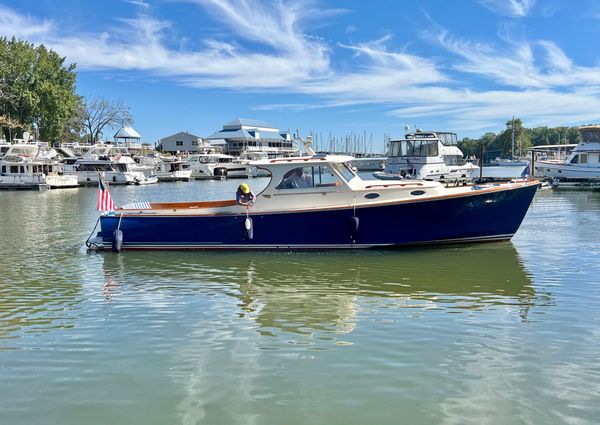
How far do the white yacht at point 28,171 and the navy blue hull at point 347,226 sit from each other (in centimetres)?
3819

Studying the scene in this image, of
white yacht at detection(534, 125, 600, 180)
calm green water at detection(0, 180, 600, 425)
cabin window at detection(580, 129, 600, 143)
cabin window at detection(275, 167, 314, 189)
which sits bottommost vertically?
calm green water at detection(0, 180, 600, 425)

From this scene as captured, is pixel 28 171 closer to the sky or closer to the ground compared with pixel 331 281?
closer to the sky

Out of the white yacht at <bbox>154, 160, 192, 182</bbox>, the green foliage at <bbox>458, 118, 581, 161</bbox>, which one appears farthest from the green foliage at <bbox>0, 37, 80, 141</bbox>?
the green foliage at <bbox>458, 118, 581, 161</bbox>

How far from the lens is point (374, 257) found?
12781mm

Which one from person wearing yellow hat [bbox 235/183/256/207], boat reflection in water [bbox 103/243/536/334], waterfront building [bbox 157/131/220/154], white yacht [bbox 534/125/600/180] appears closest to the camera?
boat reflection in water [bbox 103/243/536/334]

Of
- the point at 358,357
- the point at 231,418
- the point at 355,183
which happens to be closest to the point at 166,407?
the point at 231,418

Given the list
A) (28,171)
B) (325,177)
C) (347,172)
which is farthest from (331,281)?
(28,171)

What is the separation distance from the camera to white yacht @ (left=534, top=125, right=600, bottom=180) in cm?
4016

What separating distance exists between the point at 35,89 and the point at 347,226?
6492 centimetres

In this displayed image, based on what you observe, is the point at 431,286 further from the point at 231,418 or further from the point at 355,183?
the point at 231,418

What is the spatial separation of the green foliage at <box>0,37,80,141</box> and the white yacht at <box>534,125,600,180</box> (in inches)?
2264

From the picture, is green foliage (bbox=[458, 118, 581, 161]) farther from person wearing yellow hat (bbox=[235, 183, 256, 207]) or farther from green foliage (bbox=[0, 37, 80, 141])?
person wearing yellow hat (bbox=[235, 183, 256, 207])

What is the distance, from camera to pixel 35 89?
2589 inches

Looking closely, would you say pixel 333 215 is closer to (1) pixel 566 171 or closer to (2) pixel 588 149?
(1) pixel 566 171
